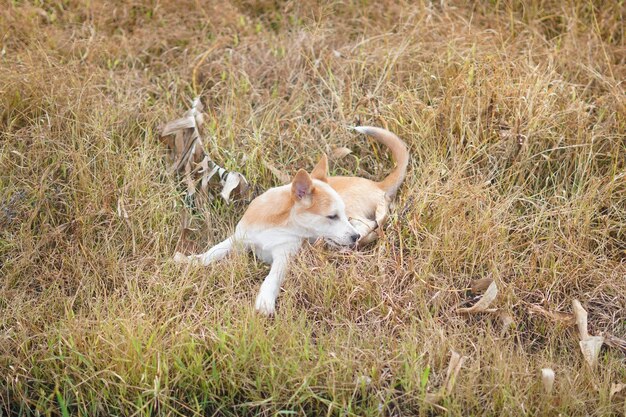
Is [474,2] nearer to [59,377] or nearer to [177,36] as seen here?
[177,36]

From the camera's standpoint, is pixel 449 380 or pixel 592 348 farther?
pixel 592 348

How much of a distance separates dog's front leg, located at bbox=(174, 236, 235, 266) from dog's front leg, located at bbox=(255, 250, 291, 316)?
0.79ft

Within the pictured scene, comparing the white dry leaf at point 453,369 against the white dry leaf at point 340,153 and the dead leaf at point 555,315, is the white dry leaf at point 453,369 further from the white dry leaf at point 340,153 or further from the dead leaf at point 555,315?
the white dry leaf at point 340,153

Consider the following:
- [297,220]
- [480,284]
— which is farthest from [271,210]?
[480,284]

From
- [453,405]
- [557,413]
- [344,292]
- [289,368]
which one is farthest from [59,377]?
[557,413]

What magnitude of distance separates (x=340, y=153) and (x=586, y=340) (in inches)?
72.1

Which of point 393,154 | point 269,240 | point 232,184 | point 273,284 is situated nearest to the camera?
point 273,284

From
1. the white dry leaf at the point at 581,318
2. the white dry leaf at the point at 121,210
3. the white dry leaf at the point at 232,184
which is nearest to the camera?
the white dry leaf at the point at 581,318

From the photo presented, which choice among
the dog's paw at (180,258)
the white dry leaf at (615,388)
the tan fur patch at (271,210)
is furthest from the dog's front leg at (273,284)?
the white dry leaf at (615,388)

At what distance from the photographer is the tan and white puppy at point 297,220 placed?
429cm

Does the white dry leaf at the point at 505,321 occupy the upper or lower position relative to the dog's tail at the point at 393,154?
lower

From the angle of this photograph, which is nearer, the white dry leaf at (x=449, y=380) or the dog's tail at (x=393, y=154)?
the white dry leaf at (x=449, y=380)

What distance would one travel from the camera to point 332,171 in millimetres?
5074

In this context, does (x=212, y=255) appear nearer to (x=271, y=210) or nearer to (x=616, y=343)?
(x=271, y=210)
